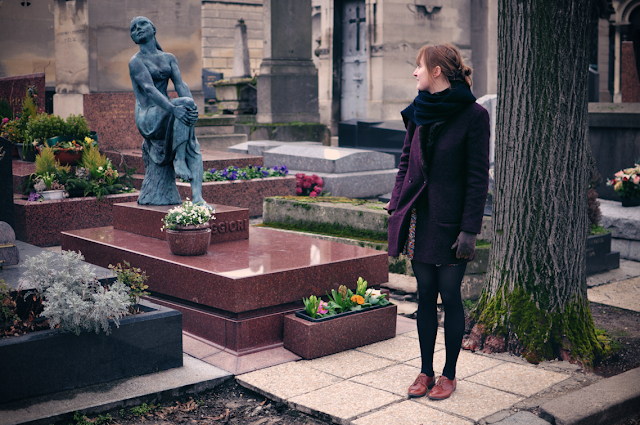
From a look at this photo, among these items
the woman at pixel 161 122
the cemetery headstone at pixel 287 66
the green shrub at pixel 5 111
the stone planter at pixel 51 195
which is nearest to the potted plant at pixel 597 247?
the woman at pixel 161 122

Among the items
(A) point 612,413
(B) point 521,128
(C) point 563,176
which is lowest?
(A) point 612,413

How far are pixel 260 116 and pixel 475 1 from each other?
8.37 m

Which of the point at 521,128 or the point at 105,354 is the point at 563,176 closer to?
the point at 521,128

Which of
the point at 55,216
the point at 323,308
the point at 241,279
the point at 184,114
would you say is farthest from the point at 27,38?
the point at 323,308

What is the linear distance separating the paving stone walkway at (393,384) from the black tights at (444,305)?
0.25m

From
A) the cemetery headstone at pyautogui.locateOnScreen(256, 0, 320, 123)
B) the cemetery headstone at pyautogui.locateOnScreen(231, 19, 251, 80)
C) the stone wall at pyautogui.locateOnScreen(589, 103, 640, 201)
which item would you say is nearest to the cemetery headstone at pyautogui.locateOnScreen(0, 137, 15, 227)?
the stone wall at pyautogui.locateOnScreen(589, 103, 640, 201)

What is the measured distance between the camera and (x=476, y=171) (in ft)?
12.5

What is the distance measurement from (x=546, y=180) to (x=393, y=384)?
1756 mm

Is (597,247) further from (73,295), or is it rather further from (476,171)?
(73,295)

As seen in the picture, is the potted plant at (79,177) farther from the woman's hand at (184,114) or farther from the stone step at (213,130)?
the stone step at (213,130)

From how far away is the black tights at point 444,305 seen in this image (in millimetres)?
3914

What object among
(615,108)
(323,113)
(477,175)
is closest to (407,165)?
(477,175)

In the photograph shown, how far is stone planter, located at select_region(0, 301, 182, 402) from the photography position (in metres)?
3.80

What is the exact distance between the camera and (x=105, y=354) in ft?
13.6
